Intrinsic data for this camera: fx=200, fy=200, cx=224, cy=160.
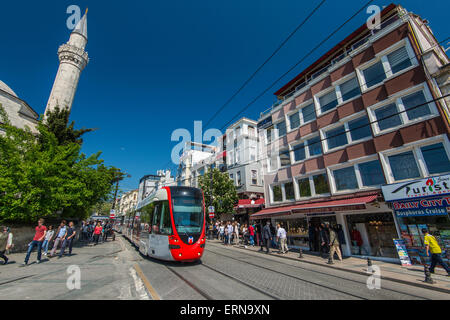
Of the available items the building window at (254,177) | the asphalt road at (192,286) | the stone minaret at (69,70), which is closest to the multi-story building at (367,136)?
the asphalt road at (192,286)

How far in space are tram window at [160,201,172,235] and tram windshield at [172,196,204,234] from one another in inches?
11.1

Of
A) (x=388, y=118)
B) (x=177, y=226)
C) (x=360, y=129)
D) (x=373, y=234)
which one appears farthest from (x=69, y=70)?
(x=373, y=234)

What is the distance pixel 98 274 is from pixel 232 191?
59.3 ft

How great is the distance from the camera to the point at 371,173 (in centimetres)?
1280

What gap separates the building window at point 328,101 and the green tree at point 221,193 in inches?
517

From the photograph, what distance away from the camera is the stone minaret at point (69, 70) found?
30125 mm

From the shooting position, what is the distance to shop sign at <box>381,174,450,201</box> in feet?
30.2

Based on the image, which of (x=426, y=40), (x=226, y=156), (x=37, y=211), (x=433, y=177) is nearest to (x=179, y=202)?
(x=37, y=211)

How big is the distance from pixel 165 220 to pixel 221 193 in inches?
621

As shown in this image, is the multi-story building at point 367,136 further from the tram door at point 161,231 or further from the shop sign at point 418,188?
the tram door at point 161,231

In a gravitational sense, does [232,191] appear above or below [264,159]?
below
